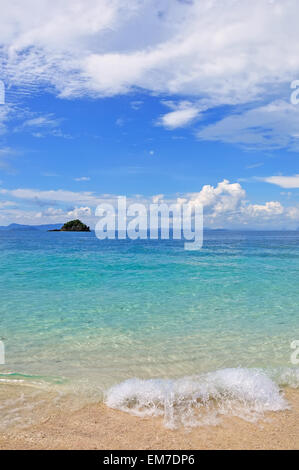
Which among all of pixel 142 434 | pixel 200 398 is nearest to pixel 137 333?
pixel 200 398

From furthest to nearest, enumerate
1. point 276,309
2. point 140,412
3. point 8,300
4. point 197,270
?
1. point 197,270
2. point 8,300
3. point 276,309
4. point 140,412

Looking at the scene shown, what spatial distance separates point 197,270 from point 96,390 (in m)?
19.9

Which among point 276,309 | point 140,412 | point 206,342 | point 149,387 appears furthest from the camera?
point 276,309

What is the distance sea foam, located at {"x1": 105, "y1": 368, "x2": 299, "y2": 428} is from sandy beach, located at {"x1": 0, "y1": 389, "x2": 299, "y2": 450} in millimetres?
212

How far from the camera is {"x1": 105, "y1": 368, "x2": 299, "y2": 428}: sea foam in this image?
5.49 m

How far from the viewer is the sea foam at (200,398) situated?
5488mm

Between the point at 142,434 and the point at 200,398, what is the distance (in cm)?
156

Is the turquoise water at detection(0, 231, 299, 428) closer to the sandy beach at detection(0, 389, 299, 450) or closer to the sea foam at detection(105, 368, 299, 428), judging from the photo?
the sea foam at detection(105, 368, 299, 428)

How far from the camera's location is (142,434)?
4.92 metres

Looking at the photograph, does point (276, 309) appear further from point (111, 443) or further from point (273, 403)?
point (111, 443)

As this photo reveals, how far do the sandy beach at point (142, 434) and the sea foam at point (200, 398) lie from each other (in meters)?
0.21

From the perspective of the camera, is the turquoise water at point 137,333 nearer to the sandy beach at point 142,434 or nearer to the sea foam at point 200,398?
the sea foam at point 200,398
